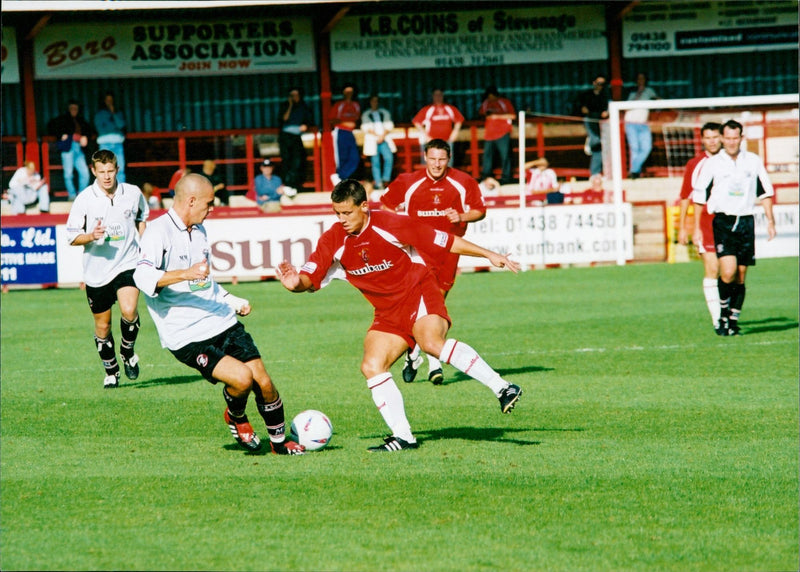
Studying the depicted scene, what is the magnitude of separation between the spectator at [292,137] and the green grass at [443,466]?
13.6 meters

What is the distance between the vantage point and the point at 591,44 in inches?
1240

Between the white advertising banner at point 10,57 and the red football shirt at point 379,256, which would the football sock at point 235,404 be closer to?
the red football shirt at point 379,256

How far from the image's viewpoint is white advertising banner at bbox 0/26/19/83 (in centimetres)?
2995

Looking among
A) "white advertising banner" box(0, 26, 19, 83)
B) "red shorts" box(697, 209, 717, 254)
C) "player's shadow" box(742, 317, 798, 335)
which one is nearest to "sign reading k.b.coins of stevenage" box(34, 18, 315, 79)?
"white advertising banner" box(0, 26, 19, 83)

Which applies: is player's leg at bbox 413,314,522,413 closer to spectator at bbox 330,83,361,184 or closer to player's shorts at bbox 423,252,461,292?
player's shorts at bbox 423,252,461,292

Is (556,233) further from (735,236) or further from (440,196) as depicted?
(440,196)

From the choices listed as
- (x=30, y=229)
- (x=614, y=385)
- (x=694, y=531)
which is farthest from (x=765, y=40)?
(x=694, y=531)

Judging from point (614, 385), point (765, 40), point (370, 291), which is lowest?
point (614, 385)

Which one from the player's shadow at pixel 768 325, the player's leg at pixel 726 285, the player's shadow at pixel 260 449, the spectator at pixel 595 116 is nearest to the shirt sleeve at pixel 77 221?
the player's shadow at pixel 260 449

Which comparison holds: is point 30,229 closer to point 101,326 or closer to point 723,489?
point 101,326

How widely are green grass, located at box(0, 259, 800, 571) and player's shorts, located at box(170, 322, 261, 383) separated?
0.61 metres

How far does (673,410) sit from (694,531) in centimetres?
357

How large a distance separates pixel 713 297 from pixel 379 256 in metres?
7.03

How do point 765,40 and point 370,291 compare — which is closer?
point 370,291
